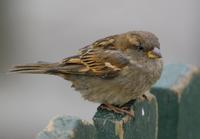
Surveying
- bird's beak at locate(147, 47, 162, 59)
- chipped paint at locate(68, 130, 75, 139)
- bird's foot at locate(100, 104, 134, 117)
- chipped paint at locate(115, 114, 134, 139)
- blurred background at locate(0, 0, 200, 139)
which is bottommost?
blurred background at locate(0, 0, 200, 139)

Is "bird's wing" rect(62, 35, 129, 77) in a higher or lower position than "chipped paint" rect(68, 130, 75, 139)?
lower

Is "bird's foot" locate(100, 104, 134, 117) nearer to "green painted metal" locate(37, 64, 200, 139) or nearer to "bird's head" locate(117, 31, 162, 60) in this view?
"green painted metal" locate(37, 64, 200, 139)

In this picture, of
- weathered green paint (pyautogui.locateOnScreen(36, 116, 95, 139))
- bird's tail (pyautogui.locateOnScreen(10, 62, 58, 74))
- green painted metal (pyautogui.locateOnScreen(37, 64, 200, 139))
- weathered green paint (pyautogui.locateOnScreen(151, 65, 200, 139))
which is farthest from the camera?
bird's tail (pyautogui.locateOnScreen(10, 62, 58, 74))

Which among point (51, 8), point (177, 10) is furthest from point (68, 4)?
point (177, 10)

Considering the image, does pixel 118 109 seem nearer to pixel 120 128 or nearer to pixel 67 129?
pixel 120 128

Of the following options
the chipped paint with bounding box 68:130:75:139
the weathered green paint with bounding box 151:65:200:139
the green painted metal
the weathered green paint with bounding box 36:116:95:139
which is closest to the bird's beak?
the green painted metal

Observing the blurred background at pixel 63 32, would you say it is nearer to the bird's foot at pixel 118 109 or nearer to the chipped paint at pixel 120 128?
the bird's foot at pixel 118 109

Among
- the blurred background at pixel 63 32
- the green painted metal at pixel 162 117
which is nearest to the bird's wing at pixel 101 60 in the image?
the green painted metal at pixel 162 117
